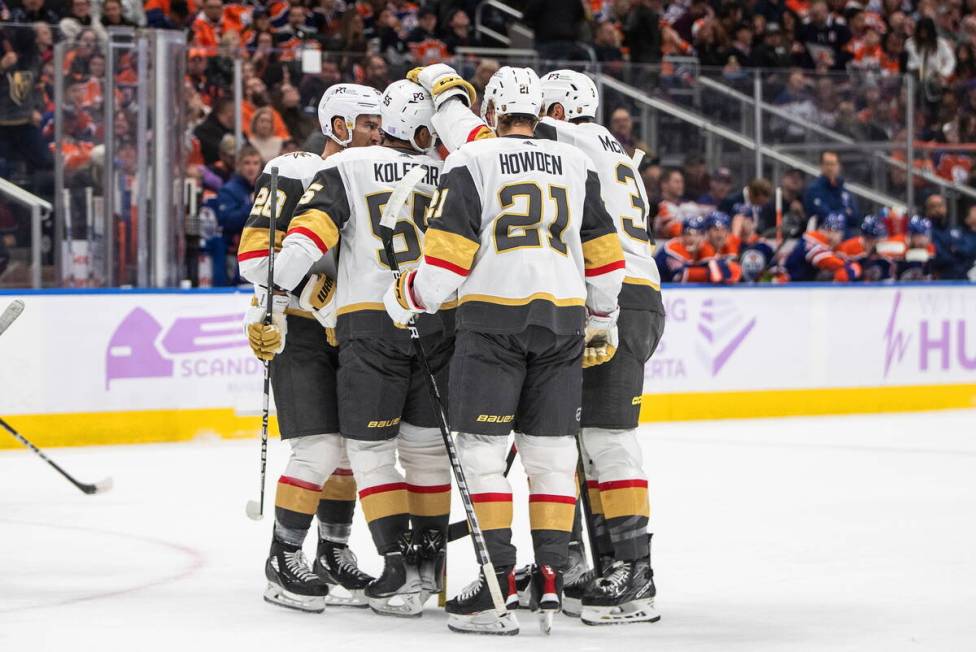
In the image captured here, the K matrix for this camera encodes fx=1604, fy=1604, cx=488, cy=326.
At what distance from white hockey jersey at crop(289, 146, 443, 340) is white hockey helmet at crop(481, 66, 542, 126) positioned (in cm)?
33

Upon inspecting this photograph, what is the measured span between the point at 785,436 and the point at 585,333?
196 inches

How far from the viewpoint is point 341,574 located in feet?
15.4

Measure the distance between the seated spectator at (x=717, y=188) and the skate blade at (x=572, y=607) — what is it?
21.6 feet

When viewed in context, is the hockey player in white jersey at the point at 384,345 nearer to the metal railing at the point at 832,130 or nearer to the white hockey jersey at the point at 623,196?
the white hockey jersey at the point at 623,196

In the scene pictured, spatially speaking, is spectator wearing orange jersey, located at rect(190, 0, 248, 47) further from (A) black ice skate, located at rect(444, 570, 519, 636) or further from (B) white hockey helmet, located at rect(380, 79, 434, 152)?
(A) black ice skate, located at rect(444, 570, 519, 636)

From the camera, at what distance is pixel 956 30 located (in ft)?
50.0

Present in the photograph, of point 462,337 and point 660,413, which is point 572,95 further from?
point 660,413

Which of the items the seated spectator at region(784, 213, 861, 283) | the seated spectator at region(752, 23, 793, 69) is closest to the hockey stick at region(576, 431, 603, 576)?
the seated spectator at region(784, 213, 861, 283)

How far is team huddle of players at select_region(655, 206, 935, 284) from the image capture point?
10336 mm

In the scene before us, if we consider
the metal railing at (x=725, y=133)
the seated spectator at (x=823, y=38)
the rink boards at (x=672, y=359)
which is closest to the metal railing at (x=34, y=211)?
the rink boards at (x=672, y=359)

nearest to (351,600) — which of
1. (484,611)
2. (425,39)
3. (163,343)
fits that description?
(484,611)

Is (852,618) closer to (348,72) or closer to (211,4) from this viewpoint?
(348,72)

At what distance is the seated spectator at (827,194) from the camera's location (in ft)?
36.6

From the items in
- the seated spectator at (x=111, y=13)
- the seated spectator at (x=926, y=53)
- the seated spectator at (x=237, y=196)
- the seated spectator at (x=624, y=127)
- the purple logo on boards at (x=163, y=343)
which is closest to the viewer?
the purple logo on boards at (x=163, y=343)
